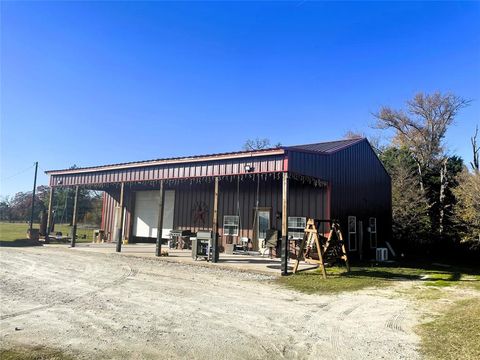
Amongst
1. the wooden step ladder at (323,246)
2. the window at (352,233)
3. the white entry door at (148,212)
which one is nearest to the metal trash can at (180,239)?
the white entry door at (148,212)

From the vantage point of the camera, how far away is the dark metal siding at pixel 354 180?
469 inches

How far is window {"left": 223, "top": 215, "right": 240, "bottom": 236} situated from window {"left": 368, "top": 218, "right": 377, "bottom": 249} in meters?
6.14

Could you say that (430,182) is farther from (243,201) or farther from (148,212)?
(148,212)

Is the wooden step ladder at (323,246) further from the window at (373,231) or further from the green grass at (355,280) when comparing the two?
the window at (373,231)

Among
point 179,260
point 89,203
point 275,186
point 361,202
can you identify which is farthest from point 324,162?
point 89,203

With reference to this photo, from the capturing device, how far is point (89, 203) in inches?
1734

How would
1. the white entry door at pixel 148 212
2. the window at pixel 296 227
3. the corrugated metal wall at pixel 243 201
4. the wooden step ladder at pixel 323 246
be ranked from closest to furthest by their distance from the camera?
the wooden step ladder at pixel 323 246 → the corrugated metal wall at pixel 243 201 → the window at pixel 296 227 → the white entry door at pixel 148 212

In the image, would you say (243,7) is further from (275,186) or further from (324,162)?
(275,186)

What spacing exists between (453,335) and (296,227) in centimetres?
942

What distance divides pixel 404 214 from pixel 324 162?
1330 cm

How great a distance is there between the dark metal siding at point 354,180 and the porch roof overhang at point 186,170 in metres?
0.46

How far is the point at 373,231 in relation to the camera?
54.6ft

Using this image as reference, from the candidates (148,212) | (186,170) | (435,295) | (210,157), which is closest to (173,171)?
(186,170)

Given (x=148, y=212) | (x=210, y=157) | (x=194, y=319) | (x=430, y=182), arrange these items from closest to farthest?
(x=194, y=319)
(x=210, y=157)
(x=148, y=212)
(x=430, y=182)
